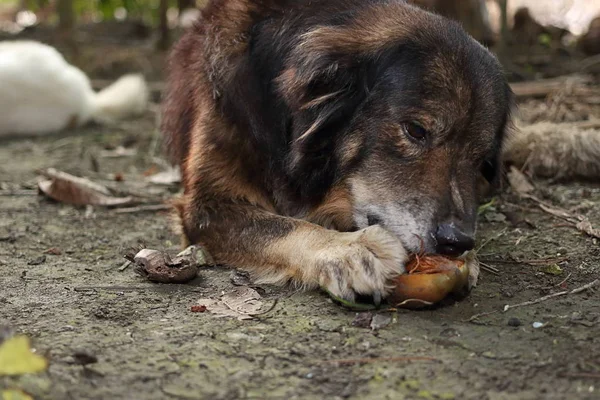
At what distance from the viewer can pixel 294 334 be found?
248 cm

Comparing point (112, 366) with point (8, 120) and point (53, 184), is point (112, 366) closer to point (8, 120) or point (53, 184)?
point (53, 184)

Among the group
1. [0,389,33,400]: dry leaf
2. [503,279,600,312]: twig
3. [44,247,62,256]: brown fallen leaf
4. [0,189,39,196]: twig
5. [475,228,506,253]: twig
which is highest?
[0,389,33,400]: dry leaf

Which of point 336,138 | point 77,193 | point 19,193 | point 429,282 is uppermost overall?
point 336,138

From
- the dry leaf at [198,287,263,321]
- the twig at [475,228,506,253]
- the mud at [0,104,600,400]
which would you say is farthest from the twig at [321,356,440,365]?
the twig at [475,228,506,253]

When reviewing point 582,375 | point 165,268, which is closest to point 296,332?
point 165,268

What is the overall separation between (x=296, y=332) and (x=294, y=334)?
19 millimetres

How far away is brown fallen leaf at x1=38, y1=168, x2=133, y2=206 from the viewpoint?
4.36m

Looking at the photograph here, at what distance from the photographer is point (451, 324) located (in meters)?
2.54

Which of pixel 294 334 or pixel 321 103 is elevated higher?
pixel 321 103

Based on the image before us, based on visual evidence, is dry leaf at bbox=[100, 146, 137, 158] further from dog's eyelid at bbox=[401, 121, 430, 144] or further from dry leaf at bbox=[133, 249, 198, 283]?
dog's eyelid at bbox=[401, 121, 430, 144]

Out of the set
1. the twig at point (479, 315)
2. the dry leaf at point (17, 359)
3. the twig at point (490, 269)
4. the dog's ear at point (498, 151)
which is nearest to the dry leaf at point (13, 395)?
the dry leaf at point (17, 359)

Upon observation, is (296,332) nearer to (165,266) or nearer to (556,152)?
(165,266)

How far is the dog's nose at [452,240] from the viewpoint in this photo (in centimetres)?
277

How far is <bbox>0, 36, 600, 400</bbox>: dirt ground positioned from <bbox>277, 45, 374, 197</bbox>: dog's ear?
58 cm
